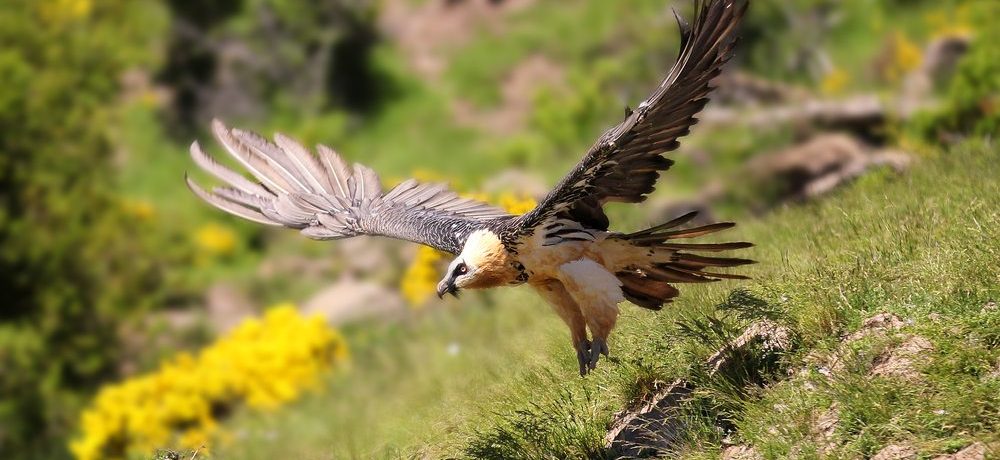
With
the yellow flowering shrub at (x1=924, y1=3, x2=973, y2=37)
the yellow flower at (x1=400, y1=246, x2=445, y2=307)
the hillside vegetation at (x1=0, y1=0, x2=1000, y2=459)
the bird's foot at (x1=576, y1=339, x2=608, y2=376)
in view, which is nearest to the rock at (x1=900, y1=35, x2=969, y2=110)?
the hillside vegetation at (x1=0, y1=0, x2=1000, y2=459)

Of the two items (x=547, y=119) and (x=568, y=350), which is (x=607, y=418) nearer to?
(x=568, y=350)

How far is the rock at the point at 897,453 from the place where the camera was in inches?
204

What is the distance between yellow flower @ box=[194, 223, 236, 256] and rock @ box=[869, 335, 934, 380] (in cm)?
2198

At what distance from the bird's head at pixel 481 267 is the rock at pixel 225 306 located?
17.8 meters

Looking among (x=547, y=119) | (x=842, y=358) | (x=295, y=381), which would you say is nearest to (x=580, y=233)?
(x=842, y=358)

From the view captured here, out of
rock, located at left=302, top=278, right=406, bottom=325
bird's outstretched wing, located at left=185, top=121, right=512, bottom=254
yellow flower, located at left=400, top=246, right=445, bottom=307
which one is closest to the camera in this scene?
bird's outstretched wing, located at left=185, top=121, right=512, bottom=254

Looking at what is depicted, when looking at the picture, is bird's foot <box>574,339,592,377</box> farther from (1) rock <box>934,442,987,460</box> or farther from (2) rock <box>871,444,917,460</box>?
(1) rock <box>934,442,987,460</box>

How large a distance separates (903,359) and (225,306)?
20.5 meters

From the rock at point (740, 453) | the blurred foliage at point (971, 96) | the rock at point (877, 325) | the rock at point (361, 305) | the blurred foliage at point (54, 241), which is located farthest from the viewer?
the blurred foliage at point (54, 241)

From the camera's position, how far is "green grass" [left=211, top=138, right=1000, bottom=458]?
545cm

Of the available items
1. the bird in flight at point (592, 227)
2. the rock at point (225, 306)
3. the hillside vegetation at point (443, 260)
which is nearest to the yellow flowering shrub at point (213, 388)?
the hillside vegetation at point (443, 260)

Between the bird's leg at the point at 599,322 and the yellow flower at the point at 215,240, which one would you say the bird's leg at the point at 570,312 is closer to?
the bird's leg at the point at 599,322

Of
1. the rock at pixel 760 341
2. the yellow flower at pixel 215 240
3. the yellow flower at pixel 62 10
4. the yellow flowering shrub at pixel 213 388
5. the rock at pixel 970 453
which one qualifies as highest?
the yellow flower at pixel 62 10

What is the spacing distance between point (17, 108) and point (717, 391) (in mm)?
21007
